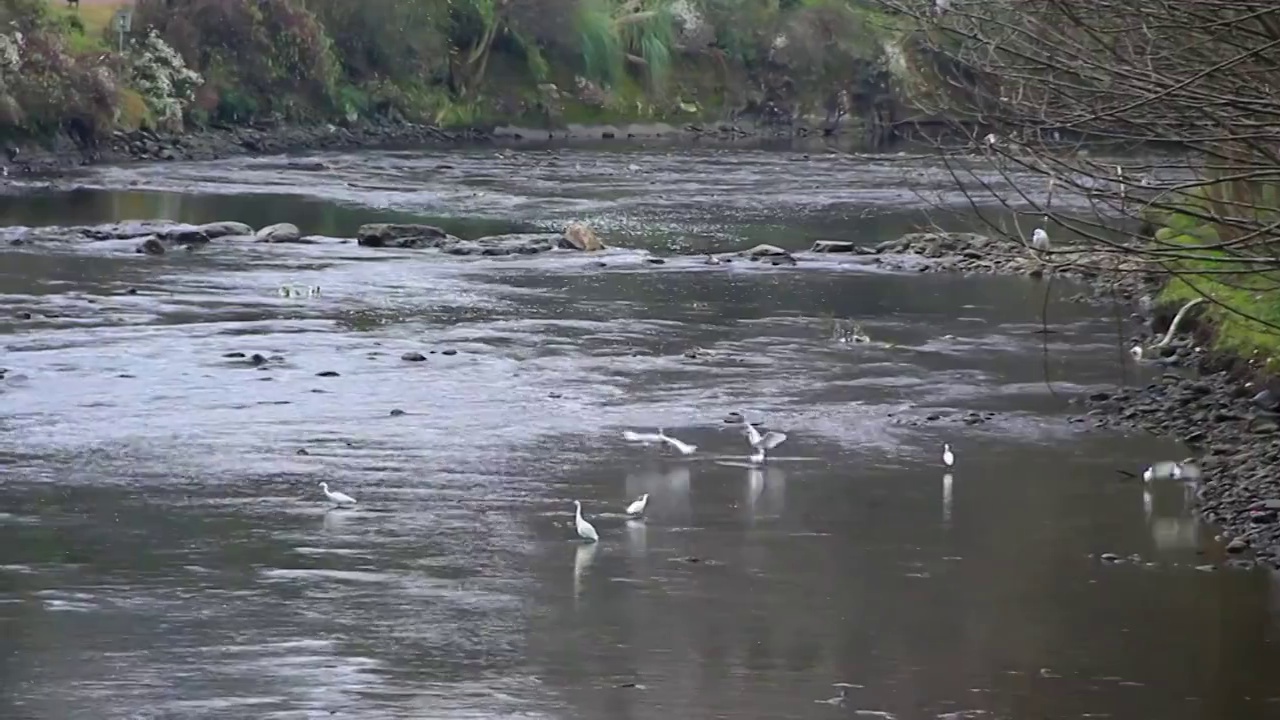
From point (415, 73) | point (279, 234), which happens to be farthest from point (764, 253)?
point (415, 73)

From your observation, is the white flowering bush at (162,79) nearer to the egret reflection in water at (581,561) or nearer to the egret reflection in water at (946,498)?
the egret reflection in water at (946,498)

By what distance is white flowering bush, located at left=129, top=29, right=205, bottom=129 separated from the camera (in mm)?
66688

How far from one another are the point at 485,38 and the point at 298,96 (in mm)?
14690

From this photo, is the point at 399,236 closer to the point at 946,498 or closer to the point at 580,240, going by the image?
the point at 580,240

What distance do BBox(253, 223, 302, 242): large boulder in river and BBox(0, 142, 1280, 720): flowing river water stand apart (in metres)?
5.80

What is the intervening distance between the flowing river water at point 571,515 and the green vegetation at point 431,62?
28965mm

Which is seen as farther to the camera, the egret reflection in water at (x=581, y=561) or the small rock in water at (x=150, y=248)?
the small rock in water at (x=150, y=248)

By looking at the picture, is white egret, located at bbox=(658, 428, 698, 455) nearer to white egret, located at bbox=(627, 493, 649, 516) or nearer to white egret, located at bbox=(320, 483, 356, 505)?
white egret, located at bbox=(627, 493, 649, 516)

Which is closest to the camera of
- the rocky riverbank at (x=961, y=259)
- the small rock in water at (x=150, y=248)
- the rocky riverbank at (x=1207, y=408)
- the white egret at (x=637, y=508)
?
the rocky riverbank at (x=1207, y=408)

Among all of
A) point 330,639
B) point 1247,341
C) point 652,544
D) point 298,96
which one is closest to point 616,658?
point 330,639

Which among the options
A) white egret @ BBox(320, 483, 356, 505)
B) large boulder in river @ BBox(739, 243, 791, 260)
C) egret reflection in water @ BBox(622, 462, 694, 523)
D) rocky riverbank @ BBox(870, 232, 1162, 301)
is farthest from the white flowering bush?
white egret @ BBox(320, 483, 356, 505)

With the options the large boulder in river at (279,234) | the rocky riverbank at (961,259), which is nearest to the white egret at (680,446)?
the rocky riverbank at (961,259)

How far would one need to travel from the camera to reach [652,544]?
1577 cm

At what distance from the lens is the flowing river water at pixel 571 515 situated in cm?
1238
